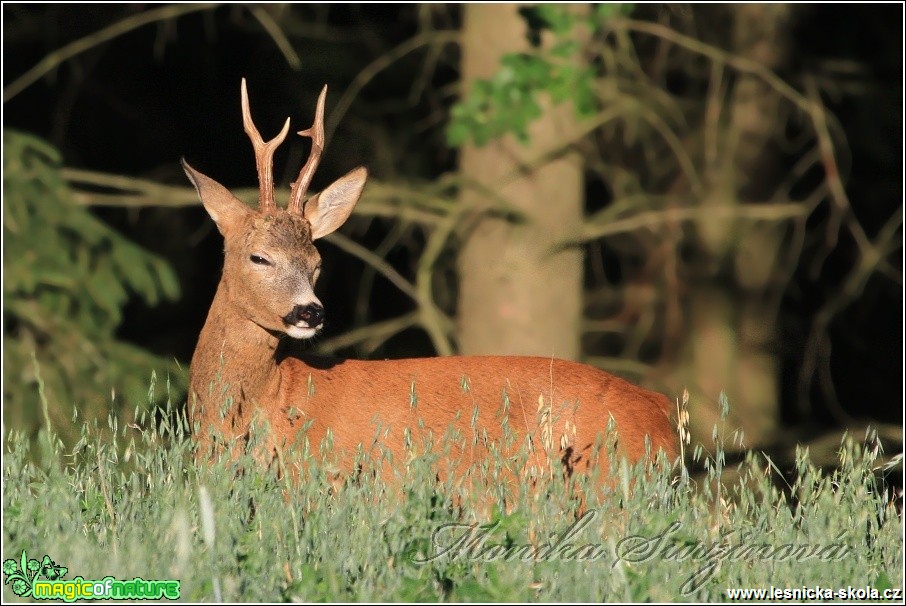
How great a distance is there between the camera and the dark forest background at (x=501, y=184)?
8500 mm

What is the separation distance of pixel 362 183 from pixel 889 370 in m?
8.96

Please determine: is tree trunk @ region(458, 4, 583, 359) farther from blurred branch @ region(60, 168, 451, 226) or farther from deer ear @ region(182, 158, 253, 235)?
deer ear @ region(182, 158, 253, 235)

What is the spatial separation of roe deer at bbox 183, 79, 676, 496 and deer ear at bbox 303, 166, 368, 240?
0.86 ft

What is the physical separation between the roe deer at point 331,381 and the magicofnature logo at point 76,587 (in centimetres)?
138

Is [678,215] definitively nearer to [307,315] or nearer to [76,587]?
[307,315]

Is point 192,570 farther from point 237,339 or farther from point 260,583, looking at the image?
point 237,339

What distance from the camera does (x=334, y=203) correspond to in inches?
241

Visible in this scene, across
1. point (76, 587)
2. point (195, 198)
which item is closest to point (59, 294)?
point (195, 198)

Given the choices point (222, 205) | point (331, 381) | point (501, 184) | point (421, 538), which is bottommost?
point (421, 538)

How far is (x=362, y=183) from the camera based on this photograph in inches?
240

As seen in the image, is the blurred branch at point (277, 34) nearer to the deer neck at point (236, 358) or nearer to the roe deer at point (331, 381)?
the roe deer at point (331, 381)

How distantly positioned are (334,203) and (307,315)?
90 centimetres

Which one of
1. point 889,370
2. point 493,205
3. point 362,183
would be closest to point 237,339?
point 362,183

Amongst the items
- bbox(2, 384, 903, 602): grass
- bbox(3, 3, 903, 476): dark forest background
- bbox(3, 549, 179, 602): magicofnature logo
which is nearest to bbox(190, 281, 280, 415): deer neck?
bbox(2, 384, 903, 602): grass
